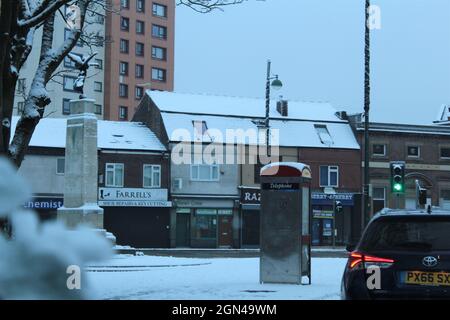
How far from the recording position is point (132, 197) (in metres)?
47.3

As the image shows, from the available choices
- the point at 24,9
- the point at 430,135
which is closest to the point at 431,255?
the point at 24,9

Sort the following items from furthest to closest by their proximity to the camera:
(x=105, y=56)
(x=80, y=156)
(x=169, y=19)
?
(x=169, y=19) → (x=105, y=56) → (x=80, y=156)

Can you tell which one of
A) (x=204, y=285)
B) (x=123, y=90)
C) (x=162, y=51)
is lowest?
(x=204, y=285)

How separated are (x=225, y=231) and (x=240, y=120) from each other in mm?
8059

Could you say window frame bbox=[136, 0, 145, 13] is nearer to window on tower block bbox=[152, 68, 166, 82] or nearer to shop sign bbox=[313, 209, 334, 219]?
window on tower block bbox=[152, 68, 166, 82]

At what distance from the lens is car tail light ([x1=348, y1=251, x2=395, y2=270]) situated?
752 cm

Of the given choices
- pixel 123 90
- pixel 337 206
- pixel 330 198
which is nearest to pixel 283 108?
pixel 330 198

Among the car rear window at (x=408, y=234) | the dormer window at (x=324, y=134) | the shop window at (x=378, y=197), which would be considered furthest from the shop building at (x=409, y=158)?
the car rear window at (x=408, y=234)

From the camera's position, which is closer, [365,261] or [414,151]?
[365,261]

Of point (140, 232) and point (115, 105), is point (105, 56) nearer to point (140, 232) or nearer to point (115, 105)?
point (115, 105)

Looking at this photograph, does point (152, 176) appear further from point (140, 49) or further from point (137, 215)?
point (140, 49)

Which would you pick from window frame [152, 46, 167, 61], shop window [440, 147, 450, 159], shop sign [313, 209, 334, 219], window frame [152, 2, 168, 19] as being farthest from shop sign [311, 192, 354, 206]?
window frame [152, 2, 168, 19]

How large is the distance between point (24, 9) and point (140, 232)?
1386 inches

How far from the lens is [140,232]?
47281mm
